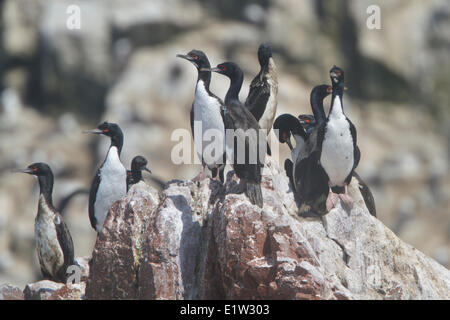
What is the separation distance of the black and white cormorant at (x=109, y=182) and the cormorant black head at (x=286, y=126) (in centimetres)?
335

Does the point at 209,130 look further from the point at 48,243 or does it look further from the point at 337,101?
the point at 48,243

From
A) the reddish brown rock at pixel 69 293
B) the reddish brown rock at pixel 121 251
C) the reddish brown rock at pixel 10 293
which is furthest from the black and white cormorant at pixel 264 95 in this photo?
the reddish brown rock at pixel 10 293

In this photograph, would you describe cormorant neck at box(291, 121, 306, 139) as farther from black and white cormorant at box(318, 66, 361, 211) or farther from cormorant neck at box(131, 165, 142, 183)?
cormorant neck at box(131, 165, 142, 183)

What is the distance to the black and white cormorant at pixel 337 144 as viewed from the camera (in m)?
13.6

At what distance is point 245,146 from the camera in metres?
12.6

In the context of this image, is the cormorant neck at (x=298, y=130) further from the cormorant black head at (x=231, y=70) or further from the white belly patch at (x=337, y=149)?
the cormorant black head at (x=231, y=70)

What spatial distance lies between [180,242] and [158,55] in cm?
3549

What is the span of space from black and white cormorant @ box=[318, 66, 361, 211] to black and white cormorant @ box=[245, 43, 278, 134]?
139 centimetres

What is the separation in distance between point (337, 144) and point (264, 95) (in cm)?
185

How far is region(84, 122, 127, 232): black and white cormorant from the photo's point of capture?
622 inches

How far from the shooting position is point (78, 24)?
47750mm

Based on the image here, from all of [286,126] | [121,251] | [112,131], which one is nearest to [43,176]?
[112,131]

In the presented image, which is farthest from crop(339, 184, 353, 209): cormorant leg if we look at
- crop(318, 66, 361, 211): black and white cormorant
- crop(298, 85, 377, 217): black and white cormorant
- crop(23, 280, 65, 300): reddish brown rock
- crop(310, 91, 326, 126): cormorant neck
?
crop(23, 280, 65, 300): reddish brown rock
